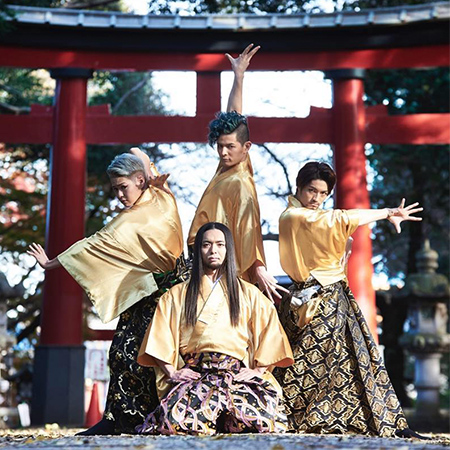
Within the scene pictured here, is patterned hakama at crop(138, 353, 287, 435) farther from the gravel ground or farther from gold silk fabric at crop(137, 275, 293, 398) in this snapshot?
the gravel ground

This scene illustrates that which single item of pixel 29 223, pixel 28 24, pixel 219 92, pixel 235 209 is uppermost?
pixel 28 24

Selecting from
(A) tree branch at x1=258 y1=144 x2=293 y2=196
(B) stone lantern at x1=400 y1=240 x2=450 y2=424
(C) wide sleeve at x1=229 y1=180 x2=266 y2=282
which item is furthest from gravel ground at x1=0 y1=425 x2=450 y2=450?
(A) tree branch at x1=258 y1=144 x2=293 y2=196

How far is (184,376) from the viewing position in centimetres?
505

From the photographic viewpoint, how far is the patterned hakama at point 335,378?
5.59 meters

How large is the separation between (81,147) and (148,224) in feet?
17.4

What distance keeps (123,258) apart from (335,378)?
154 centimetres

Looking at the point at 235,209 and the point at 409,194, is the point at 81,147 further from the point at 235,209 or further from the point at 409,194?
the point at 409,194

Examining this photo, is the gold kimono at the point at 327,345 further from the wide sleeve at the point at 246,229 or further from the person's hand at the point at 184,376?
the person's hand at the point at 184,376

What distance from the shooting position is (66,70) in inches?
432

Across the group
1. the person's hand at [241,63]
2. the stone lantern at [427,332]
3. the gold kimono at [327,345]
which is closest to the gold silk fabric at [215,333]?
the gold kimono at [327,345]

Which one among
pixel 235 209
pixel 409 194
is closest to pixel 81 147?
pixel 235 209

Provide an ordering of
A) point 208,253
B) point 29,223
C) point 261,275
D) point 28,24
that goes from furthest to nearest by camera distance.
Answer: point 29,223 < point 28,24 < point 261,275 < point 208,253

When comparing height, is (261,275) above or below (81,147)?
below

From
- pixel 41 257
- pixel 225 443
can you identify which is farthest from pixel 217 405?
pixel 41 257
